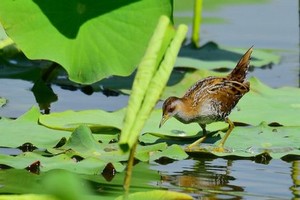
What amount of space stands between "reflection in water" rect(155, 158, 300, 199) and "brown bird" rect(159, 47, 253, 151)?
0.30 meters

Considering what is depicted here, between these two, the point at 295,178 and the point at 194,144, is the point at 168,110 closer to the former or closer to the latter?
the point at 194,144

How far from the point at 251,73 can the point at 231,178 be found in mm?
3231

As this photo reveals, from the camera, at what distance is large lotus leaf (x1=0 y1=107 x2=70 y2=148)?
4.90 m

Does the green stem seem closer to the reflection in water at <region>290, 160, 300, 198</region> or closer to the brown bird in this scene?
the brown bird

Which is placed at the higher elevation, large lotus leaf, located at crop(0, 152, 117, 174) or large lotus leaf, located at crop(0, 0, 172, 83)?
large lotus leaf, located at crop(0, 0, 172, 83)

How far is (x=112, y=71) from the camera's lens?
17.9 feet

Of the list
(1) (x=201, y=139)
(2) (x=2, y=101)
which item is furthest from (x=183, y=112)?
(2) (x=2, y=101)

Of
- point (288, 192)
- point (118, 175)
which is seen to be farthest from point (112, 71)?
point (288, 192)

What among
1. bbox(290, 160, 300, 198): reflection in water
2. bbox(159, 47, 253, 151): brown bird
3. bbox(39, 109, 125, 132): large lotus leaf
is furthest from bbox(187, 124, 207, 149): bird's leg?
bbox(290, 160, 300, 198): reflection in water

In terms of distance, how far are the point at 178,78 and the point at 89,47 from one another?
173 centimetres

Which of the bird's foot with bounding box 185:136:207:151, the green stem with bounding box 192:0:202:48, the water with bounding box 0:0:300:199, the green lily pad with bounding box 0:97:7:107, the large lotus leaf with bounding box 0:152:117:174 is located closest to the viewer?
the large lotus leaf with bounding box 0:152:117:174

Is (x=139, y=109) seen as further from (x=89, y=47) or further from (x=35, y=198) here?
(x=89, y=47)

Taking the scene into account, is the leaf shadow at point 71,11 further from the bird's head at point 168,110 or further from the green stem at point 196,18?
the green stem at point 196,18

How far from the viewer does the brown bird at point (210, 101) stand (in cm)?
542
